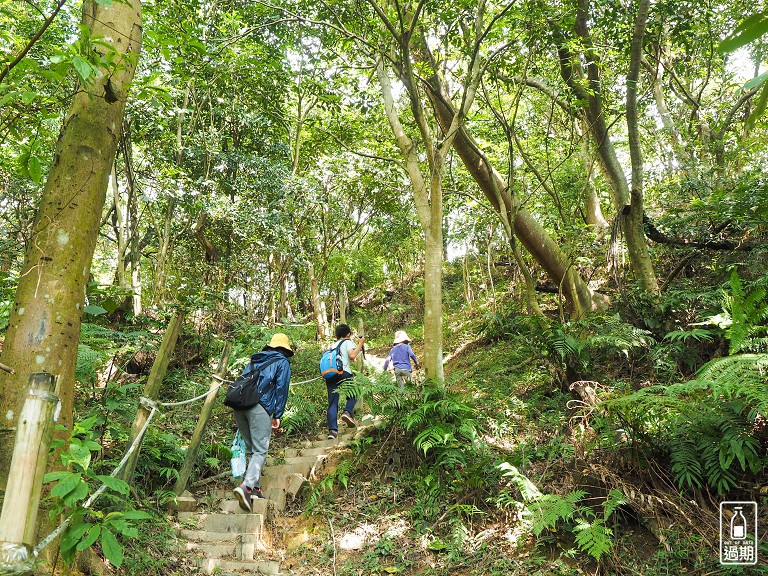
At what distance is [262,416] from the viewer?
5488mm

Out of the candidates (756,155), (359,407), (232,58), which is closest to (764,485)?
(359,407)

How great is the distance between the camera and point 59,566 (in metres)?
3.21

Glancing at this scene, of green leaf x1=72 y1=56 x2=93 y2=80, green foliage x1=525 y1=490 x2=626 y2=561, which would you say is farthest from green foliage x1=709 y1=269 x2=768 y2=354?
green leaf x1=72 y1=56 x2=93 y2=80

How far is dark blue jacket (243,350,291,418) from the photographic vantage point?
5.55 m

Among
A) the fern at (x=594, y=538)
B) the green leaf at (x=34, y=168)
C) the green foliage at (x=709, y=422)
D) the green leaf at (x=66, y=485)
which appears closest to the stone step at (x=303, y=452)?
the fern at (x=594, y=538)

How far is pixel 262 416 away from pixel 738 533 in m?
4.41

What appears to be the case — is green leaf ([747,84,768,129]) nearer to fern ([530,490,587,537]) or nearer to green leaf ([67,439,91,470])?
green leaf ([67,439,91,470])

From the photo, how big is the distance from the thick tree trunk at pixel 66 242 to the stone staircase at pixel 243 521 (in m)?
2.22

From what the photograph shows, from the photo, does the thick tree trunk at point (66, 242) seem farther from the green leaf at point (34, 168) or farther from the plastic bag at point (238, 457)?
the plastic bag at point (238, 457)

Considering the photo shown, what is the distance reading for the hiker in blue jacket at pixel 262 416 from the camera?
17.8 ft

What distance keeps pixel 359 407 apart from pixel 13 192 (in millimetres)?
9185

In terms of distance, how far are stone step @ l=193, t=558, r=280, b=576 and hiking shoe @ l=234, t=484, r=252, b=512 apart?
2.12 ft

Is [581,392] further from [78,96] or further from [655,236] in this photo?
[78,96]

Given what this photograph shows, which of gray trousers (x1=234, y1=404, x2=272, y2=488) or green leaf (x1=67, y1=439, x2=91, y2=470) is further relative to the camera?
gray trousers (x1=234, y1=404, x2=272, y2=488)
